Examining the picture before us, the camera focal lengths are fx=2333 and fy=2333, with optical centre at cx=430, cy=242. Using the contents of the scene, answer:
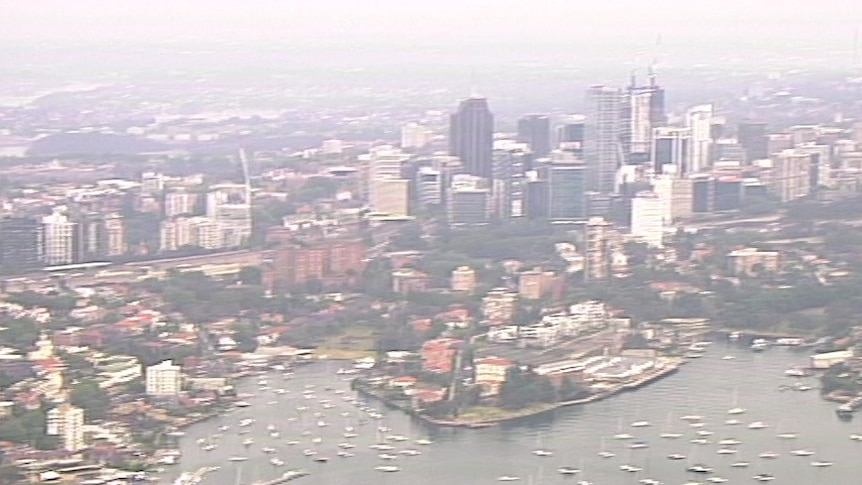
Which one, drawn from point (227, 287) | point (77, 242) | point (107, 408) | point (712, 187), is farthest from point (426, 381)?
point (712, 187)

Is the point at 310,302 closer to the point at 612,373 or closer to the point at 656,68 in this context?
the point at 612,373

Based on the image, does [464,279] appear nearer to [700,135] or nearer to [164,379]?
A: [164,379]

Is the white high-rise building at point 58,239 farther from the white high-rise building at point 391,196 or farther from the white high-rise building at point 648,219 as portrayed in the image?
the white high-rise building at point 648,219

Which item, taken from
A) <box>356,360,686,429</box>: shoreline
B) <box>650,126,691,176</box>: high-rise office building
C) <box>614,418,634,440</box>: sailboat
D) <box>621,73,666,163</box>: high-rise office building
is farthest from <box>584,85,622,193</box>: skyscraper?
<box>614,418,634,440</box>: sailboat

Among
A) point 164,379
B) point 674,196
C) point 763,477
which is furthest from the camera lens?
point 674,196

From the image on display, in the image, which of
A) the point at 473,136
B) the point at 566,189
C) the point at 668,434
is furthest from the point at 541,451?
the point at 473,136
